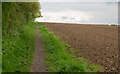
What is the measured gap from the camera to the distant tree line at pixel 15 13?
1502 centimetres

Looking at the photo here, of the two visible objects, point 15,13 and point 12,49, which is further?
point 15,13

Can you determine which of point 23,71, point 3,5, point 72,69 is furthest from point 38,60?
point 3,5

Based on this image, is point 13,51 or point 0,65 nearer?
point 0,65

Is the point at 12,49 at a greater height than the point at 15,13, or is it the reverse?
the point at 15,13

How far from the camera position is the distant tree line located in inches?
591

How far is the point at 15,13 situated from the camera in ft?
59.6

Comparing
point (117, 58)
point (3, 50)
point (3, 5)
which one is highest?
point (3, 5)

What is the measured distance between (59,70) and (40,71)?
1253 millimetres

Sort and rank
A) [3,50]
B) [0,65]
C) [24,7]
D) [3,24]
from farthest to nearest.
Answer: [24,7], [3,24], [3,50], [0,65]

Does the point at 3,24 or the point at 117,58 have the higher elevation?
the point at 3,24

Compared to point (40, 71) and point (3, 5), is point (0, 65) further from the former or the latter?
point (3, 5)

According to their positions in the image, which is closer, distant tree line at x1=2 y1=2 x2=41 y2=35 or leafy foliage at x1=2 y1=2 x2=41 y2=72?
leafy foliage at x1=2 y1=2 x2=41 y2=72

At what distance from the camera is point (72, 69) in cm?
1096

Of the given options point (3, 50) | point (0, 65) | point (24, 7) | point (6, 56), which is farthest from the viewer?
point (24, 7)
